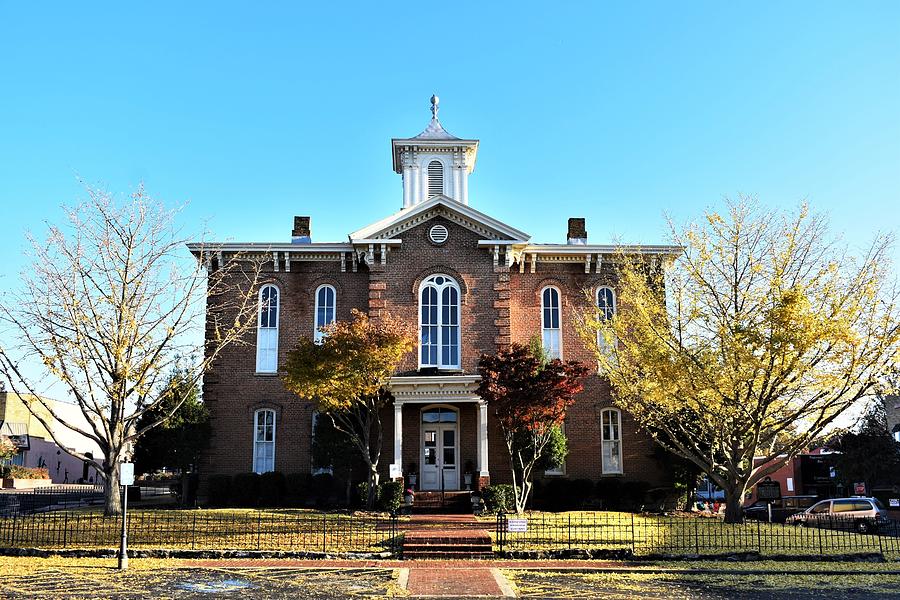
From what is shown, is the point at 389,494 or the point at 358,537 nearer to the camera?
the point at 358,537

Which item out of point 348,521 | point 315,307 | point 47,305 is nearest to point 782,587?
point 348,521

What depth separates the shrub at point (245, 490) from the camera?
2961 centimetres

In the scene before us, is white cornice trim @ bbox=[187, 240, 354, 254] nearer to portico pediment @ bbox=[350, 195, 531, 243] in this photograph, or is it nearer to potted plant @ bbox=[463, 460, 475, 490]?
portico pediment @ bbox=[350, 195, 531, 243]

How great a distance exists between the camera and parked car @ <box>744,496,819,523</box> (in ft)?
116

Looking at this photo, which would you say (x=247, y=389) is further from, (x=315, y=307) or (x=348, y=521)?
(x=348, y=521)

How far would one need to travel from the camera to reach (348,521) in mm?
23922

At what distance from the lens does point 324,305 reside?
32.0m

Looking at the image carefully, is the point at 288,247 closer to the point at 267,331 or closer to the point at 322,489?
the point at 267,331

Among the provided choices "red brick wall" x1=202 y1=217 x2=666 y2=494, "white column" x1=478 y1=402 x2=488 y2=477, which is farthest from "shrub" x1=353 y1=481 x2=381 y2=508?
"white column" x1=478 y1=402 x2=488 y2=477

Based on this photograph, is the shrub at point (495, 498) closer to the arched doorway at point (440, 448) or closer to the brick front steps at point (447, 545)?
the arched doorway at point (440, 448)

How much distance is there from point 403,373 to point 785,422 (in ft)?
42.6

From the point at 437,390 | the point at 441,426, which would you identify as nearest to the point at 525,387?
the point at 437,390

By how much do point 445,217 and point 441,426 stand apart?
7.74 metres

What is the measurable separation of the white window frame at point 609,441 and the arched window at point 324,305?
1087 centimetres
